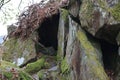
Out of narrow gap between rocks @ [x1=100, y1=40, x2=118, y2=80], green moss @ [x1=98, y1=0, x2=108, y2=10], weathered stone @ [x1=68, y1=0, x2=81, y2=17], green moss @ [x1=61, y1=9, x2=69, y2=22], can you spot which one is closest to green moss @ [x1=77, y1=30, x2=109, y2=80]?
narrow gap between rocks @ [x1=100, y1=40, x2=118, y2=80]

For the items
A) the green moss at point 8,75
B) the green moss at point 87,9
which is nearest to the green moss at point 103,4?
the green moss at point 87,9

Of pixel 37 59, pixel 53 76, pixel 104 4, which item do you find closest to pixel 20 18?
pixel 37 59

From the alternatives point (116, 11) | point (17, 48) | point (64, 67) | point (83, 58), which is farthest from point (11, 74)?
point (116, 11)

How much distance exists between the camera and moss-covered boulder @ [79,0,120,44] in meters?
8.49

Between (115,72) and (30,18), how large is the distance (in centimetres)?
535

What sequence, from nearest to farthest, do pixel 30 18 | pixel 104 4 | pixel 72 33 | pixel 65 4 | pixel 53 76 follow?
pixel 104 4, pixel 72 33, pixel 53 76, pixel 65 4, pixel 30 18

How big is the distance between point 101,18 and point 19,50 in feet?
16.7

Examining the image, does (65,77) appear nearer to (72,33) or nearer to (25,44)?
(72,33)

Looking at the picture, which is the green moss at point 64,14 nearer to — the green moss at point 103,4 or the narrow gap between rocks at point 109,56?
the narrow gap between rocks at point 109,56

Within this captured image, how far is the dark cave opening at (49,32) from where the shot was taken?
531 inches

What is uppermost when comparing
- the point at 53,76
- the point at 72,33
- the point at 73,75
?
the point at 72,33

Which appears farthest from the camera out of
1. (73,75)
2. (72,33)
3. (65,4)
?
(65,4)

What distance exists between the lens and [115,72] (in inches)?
357

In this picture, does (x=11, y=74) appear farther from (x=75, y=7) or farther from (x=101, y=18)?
(x=101, y=18)
